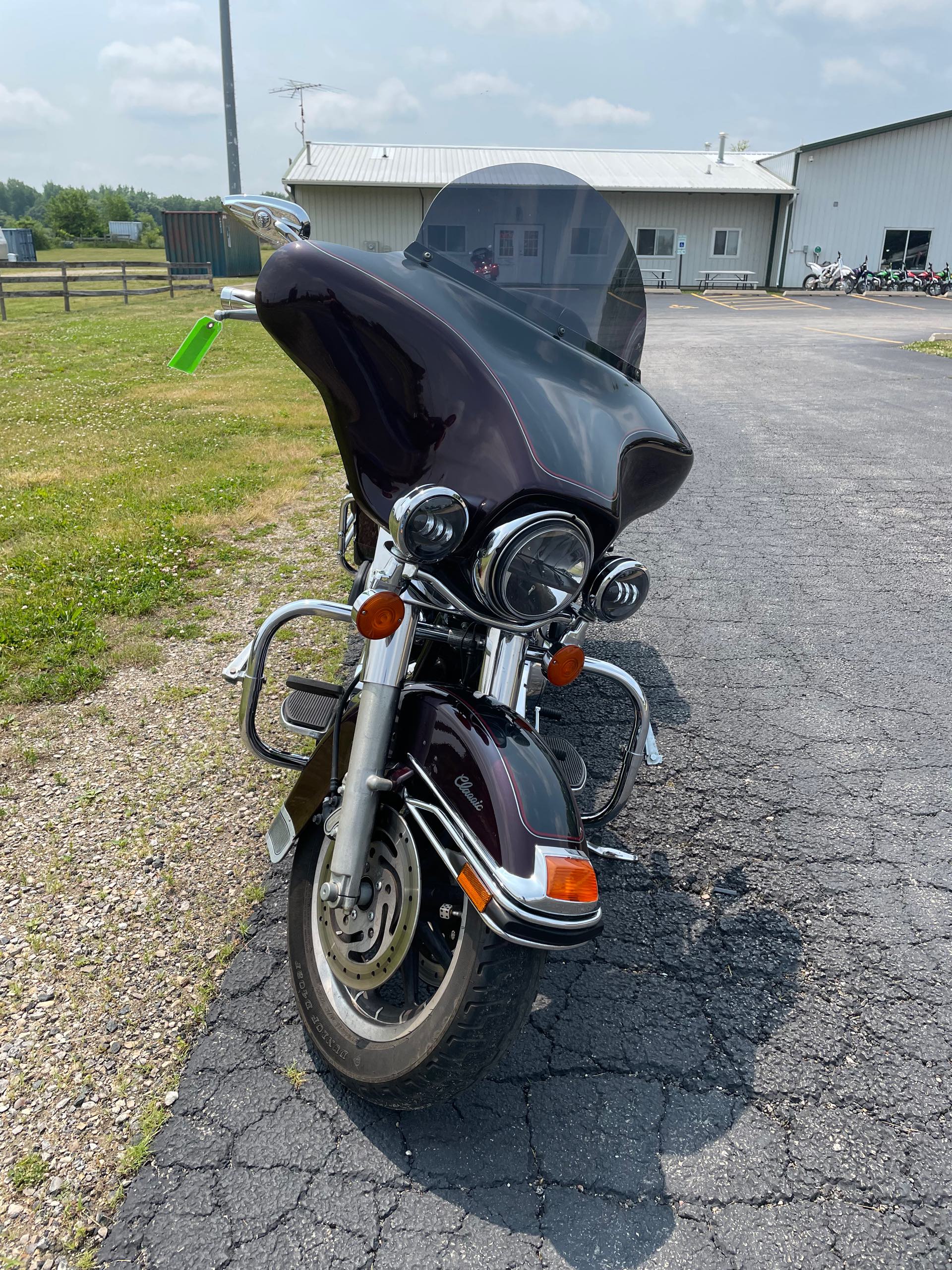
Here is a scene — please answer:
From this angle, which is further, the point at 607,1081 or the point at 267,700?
the point at 267,700

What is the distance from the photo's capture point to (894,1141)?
2.06m

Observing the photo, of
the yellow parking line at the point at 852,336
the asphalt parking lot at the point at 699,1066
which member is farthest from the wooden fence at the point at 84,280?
the asphalt parking lot at the point at 699,1066

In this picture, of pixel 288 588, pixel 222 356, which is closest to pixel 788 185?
pixel 222 356

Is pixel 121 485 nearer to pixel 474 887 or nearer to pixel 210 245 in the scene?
pixel 474 887

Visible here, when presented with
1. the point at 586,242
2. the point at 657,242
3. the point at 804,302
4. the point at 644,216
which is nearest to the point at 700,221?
the point at 657,242

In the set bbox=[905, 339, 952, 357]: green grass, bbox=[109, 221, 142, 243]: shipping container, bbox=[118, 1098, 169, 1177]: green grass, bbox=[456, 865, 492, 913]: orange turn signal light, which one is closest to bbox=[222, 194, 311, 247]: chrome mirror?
bbox=[456, 865, 492, 913]: orange turn signal light

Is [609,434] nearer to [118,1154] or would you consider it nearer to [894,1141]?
[894,1141]

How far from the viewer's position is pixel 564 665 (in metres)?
2.23

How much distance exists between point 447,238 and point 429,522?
40.6 inches

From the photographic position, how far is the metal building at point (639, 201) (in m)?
34.3

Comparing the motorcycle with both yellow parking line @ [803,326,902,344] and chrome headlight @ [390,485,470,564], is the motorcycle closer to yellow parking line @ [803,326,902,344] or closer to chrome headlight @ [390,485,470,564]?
chrome headlight @ [390,485,470,564]

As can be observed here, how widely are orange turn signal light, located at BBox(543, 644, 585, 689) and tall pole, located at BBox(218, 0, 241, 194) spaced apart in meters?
25.7

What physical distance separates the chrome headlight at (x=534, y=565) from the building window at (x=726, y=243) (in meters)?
38.6

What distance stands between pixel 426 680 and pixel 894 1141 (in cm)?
157
